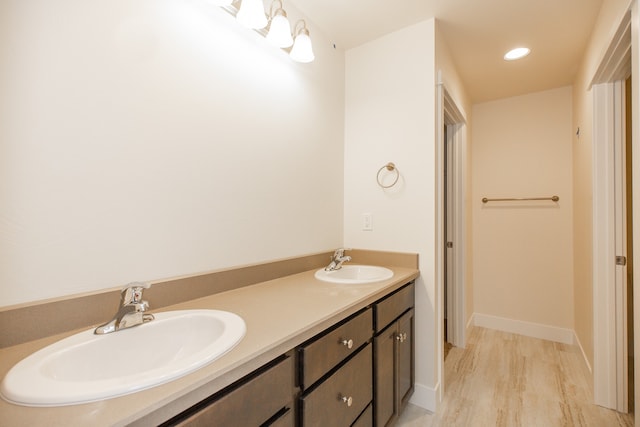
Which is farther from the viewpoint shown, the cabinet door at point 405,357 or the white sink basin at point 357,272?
the white sink basin at point 357,272

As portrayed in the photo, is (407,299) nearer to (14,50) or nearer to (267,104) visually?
(267,104)

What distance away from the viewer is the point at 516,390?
190 centimetres

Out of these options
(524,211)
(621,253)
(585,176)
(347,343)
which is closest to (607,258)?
(621,253)

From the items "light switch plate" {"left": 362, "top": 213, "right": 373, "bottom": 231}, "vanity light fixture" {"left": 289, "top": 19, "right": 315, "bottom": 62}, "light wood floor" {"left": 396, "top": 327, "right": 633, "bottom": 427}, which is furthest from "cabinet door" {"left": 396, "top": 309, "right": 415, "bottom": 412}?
"vanity light fixture" {"left": 289, "top": 19, "right": 315, "bottom": 62}

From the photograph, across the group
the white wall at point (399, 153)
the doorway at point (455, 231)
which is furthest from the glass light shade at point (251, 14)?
the doorway at point (455, 231)

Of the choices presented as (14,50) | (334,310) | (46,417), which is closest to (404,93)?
(334,310)

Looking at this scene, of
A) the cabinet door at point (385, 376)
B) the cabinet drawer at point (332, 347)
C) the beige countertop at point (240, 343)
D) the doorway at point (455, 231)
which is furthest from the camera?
the doorway at point (455, 231)

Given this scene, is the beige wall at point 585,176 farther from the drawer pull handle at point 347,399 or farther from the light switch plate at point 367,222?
the drawer pull handle at point 347,399

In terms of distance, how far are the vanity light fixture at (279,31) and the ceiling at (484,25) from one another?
0.37 metres

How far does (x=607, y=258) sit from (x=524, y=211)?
4.00 feet

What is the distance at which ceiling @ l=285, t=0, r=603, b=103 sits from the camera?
5.31 feet

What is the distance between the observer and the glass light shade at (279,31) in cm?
134

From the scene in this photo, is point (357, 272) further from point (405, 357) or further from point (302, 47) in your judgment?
point (302, 47)

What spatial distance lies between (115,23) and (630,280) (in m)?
2.92
